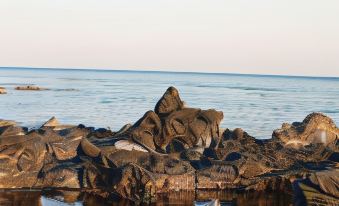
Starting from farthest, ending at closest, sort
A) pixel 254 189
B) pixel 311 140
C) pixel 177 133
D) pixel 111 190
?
1. pixel 311 140
2. pixel 177 133
3. pixel 254 189
4. pixel 111 190

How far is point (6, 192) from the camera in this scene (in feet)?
46.3

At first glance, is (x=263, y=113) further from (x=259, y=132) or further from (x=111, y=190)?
(x=111, y=190)

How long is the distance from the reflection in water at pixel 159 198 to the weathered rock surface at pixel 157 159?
289 millimetres

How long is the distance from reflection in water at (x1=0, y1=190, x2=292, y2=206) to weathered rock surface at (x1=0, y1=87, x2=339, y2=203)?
289 millimetres

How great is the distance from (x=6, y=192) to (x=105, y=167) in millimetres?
2054

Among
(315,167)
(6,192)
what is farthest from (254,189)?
(6,192)

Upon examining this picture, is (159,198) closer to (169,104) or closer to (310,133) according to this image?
(169,104)

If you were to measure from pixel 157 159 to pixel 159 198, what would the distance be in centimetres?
120

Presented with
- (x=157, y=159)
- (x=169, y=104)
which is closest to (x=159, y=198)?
(x=157, y=159)

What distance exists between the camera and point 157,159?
14.6m

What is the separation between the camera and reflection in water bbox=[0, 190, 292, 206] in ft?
43.6

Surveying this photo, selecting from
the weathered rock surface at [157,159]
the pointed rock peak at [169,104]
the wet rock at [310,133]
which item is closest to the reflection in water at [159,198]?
the weathered rock surface at [157,159]

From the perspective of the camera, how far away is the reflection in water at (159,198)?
43.6 feet

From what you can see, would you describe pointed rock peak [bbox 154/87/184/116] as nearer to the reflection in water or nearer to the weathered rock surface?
the weathered rock surface
